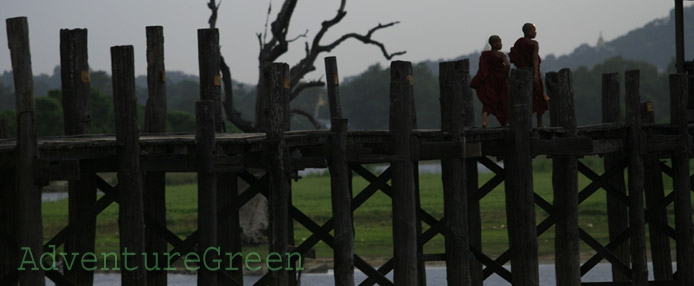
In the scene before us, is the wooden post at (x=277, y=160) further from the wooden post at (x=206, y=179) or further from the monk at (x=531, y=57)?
the monk at (x=531, y=57)

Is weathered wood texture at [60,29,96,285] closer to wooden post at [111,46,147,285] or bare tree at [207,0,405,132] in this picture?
wooden post at [111,46,147,285]

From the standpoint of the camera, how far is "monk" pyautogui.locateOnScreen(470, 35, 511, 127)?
1402 cm

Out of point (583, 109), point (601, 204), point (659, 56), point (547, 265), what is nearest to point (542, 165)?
point (601, 204)

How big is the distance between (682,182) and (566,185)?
5.91 ft

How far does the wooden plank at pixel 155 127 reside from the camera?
12312 mm

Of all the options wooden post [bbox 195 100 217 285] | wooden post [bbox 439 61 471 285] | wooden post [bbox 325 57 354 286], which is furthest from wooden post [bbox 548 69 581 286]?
wooden post [bbox 195 100 217 285]

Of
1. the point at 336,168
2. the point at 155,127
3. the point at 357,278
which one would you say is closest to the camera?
the point at 336,168

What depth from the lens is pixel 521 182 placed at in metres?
12.8

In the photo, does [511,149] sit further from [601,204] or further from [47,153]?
[601,204]

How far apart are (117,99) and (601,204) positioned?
22.0 meters

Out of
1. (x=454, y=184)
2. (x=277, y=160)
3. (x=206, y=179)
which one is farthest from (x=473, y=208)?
(x=206, y=179)

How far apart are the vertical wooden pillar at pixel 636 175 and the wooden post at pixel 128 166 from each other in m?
5.97

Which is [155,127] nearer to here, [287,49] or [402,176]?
[402,176]

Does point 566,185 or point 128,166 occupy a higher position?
point 128,166
